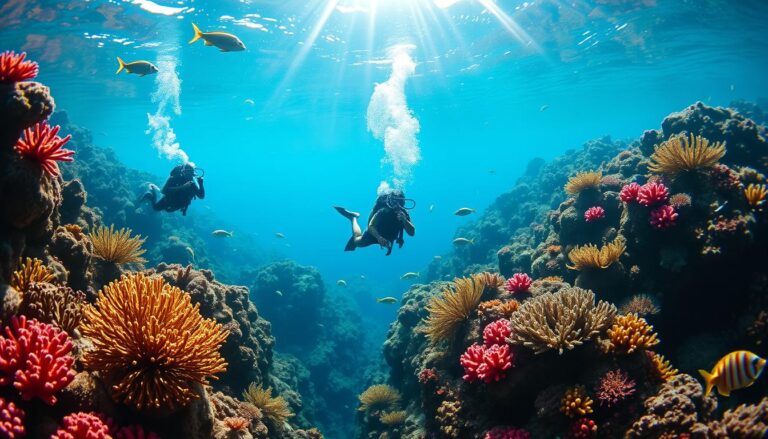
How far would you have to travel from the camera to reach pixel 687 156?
280 inches

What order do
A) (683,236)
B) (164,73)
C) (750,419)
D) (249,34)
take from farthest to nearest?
(164,73) < (249,34) < (683,236) < (750,419)

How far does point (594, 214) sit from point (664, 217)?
2159mm

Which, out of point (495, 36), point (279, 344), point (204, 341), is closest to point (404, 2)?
point (495, 36)

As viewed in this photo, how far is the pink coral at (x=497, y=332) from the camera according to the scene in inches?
220

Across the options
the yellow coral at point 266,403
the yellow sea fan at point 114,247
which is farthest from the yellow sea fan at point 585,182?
the yellow sea fan at point 114,247

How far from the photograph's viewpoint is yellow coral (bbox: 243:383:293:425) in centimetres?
743

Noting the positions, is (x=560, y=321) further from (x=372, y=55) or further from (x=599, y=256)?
(x=372, y=55)

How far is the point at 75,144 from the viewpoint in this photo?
86.2ft

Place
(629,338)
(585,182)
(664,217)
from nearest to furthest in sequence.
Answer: (629,338) → (664,217) → (585,182)

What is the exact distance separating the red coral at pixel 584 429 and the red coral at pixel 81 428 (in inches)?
178

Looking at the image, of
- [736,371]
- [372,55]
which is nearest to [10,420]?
[736,371]

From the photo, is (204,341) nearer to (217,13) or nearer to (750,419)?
(750,419)

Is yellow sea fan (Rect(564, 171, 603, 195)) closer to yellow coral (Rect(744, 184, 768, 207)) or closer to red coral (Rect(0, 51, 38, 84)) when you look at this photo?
yellow coral (Rect(744, 184, 768, 207))

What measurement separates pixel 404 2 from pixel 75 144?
24011 mm
